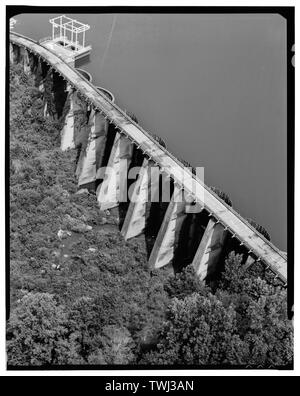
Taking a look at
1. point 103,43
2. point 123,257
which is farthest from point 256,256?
point 103,43

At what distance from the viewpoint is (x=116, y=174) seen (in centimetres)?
4784

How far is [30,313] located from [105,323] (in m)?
4.26

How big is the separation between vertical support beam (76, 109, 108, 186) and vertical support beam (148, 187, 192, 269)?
10.9m

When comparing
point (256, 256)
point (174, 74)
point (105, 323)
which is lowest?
point (105, 323)

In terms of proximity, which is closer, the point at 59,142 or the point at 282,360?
the point at 282,360

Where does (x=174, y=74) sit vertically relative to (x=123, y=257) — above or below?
above

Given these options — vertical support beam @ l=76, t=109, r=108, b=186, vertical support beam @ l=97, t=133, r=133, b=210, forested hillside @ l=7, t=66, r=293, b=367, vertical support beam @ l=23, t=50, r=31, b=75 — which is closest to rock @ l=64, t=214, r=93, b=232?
forested hillside @ l=7, t=66, r=293, b=367

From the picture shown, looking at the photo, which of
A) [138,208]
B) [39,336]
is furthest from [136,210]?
[39,336]

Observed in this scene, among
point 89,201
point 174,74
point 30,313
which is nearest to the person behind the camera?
point 30,313

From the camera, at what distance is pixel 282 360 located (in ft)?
100

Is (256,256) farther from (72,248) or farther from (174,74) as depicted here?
(174,74)

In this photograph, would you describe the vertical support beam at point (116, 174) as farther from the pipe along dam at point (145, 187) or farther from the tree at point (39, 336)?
the tree at point (39, 336)

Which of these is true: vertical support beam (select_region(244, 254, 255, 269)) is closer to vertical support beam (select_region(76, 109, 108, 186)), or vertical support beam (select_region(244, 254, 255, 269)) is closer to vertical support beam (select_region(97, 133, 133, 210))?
Result: vertical support beam (select_region(97, 133, 133, 210))
